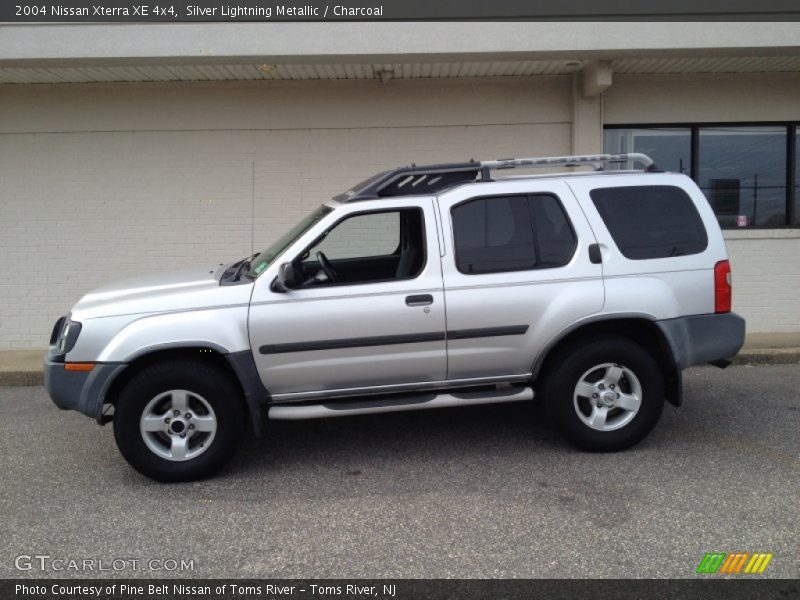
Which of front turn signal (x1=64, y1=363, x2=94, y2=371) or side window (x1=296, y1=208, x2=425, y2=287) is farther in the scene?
side window (x1=296, y1=208, x2=425, y2=287)

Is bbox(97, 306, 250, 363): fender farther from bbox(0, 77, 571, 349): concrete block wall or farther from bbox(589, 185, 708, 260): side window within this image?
bbox(0, 77, 571, 349): concrete block wall

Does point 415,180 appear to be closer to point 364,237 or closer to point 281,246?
point 364,237

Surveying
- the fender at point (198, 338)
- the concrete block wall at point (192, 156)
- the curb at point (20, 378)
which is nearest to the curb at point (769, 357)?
the concrete block wall at point (192, 156)

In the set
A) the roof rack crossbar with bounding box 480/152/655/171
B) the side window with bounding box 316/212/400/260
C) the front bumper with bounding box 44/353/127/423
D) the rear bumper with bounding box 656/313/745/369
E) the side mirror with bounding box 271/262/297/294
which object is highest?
the roof rack crossbar with bounding box 480/152/655/171

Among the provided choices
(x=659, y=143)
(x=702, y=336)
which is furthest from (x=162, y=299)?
(x=659, y=143)

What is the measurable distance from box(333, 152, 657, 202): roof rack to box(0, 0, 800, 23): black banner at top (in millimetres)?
3366

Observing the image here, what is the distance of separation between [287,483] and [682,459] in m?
2.84

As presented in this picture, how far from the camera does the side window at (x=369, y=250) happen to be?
520 cm

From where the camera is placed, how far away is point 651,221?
5.36 metres

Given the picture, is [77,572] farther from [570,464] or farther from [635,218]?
[635,218]

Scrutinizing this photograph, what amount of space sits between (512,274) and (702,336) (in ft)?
4.93

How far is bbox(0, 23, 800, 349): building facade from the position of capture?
9094mm

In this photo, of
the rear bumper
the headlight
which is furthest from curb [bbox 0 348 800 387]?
the headlight
